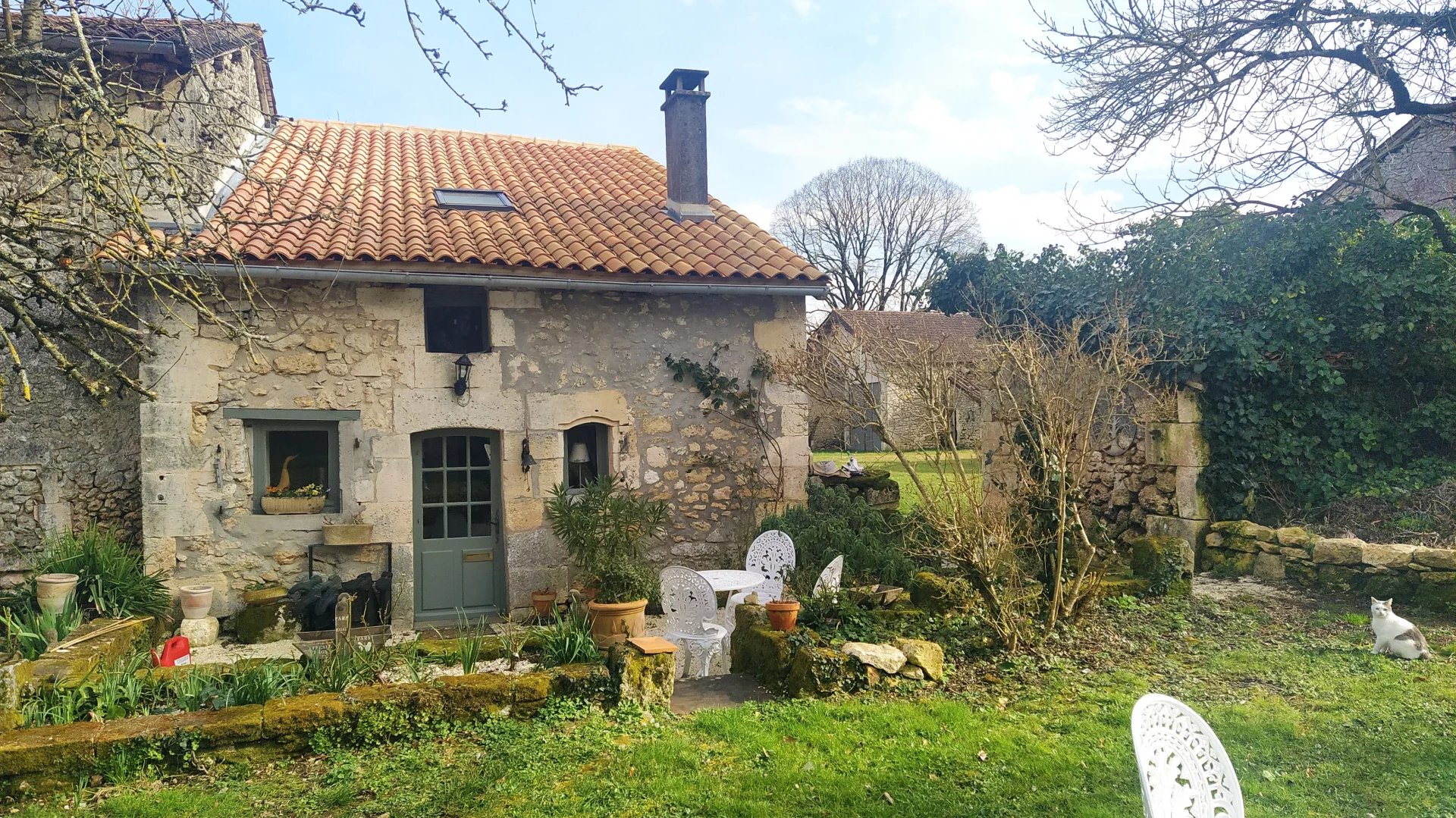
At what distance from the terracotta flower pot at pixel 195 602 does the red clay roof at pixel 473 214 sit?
277 centimetres

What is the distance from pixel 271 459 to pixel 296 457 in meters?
0.20

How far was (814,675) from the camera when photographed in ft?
16.7

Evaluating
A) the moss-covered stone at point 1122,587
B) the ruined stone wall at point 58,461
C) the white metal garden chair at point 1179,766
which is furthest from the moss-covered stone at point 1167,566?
the ruined stone wall at point 58,461

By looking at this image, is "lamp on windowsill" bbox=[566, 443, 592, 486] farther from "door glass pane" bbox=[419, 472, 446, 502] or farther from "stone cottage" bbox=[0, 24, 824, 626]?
"door glass pane" bbox=[419, 472, 446, 502]

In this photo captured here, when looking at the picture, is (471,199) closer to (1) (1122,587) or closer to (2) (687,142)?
(2) (687,142)

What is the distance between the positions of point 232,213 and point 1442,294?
11.3 meters

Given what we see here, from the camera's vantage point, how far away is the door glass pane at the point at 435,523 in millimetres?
8117

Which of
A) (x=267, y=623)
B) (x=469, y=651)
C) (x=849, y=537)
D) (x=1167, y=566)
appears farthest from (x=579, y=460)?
(x=1167, y=566)

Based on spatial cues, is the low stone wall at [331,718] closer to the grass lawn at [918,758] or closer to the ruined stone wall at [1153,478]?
the grass lawn at [918,758]

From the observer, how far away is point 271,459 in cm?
771

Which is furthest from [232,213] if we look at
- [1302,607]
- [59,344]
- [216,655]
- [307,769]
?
[1302,607]

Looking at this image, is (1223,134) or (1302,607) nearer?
(1302,607)

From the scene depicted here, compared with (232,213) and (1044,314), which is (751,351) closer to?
(1044,314)

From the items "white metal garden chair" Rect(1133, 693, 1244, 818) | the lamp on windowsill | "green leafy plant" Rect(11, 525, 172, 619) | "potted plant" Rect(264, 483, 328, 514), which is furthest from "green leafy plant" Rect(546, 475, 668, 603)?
"white metal garden chair" Rect(1133, 693, 1244, 818)
